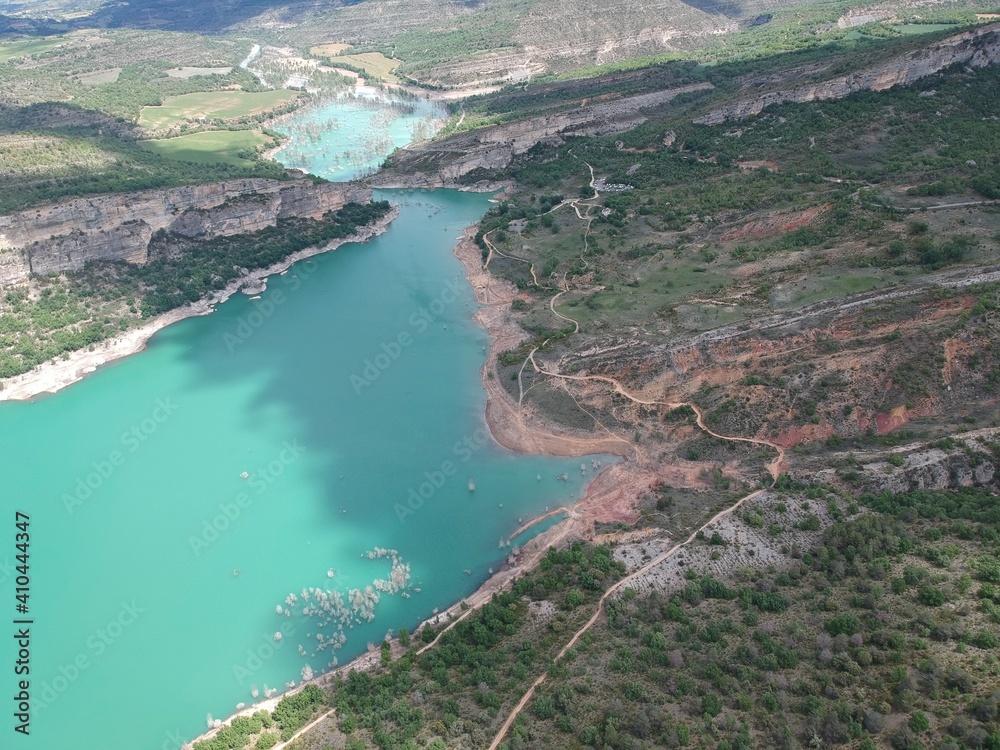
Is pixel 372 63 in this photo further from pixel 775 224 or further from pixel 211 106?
pixel 775 224

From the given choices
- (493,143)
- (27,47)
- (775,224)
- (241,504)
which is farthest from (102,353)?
(27,47)

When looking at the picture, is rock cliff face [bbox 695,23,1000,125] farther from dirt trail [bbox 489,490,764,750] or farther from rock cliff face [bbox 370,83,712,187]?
dirt trail [bbox 489,490,764,750]

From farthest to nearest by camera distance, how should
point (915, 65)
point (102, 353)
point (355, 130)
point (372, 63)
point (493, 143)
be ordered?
point (372, 63) → point (355, 130) → point (493, 143) → point (915, 65) → point (102, 353)

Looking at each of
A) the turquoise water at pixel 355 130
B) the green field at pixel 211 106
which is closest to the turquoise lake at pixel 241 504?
the turquoise water at pixel 355 130

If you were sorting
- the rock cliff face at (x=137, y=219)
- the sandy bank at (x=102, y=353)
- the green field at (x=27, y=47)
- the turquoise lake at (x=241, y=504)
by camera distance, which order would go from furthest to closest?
1. the green field at (x=27, y=47)
2. the rock cliff face at (x=137, y=219)
3. the sandy bank at (x=102, y=353)
4. the turquoise lake at (x=241, y=504)

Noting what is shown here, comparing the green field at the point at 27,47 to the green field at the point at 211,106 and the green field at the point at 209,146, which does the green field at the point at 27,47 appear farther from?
the green field at the point at 209,146

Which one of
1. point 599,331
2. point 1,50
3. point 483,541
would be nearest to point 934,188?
point 599,331

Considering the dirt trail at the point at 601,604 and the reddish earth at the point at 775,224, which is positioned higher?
the reddish earth at the point at 775,224
